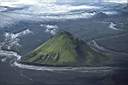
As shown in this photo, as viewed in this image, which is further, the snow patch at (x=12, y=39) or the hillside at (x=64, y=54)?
the snow patch at (x=12, y=39)

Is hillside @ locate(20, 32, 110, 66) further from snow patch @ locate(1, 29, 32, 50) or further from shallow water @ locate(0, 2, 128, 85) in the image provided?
snow patch @ locate(1, 29, 32, 50)

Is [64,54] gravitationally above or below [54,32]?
below

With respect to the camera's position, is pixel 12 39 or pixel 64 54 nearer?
pixel 64 54

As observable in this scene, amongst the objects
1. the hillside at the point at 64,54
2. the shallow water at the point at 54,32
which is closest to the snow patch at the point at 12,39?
the shallow water at the point at 54,32

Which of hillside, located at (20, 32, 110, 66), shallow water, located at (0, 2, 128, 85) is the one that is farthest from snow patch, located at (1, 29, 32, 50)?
hillside, located at (20, 32, 110, 66)

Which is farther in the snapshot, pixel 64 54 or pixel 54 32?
pixel 54 32

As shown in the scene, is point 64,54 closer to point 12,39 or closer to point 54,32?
point 54,32

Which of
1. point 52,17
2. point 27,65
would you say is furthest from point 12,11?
point 27,65

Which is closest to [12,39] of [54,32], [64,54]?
[54,32]

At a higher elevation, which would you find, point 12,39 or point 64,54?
point 12,39

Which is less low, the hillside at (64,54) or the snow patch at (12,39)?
the snow patch at (12,39)

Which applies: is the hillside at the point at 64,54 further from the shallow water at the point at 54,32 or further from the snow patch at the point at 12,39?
the snow patch at the point at 12,39
